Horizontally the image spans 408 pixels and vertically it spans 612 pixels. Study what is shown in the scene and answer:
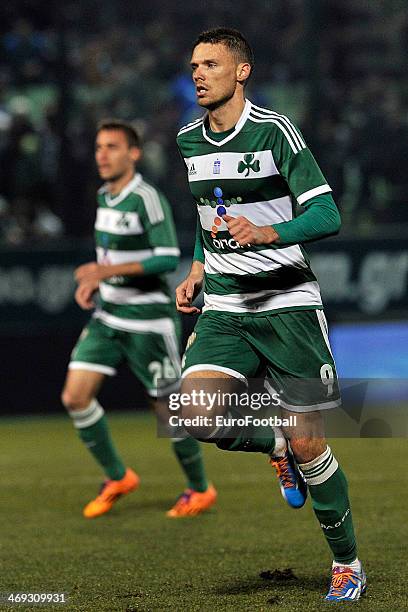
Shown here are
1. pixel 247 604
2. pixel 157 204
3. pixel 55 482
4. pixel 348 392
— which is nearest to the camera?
pixel 247 604

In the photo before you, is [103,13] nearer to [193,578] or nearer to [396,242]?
[396,242]

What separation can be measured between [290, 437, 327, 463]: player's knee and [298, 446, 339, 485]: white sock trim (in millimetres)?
19

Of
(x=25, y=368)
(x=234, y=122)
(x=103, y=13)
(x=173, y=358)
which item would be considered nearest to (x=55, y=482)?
(x=173, y=358)

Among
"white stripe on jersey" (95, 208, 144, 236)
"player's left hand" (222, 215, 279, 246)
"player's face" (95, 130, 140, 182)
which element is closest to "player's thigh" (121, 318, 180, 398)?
"white stripe on jersey" (95, 208, 144, 236)

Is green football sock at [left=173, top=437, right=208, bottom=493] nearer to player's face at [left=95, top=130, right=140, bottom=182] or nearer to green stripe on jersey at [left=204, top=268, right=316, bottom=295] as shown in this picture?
player's face at [left=95, top=130, right=140, bottom=182]

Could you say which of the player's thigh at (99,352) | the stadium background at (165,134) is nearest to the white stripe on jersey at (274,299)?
the player's thigh at (99,352)

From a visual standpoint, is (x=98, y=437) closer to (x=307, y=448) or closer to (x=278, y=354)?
(x=278, y=354)

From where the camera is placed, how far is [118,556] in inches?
249

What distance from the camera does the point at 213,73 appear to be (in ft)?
16.8

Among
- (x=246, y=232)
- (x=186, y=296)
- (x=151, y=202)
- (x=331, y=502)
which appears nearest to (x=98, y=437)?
(x=151, y=202)

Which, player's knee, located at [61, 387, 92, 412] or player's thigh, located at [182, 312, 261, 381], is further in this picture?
player's knee, located at [61, 387, 92, 412]

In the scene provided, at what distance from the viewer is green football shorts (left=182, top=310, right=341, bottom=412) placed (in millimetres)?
5102

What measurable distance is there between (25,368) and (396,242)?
14.2 feet

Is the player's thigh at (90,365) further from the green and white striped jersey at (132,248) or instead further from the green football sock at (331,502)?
the green football sock at (331,502)
